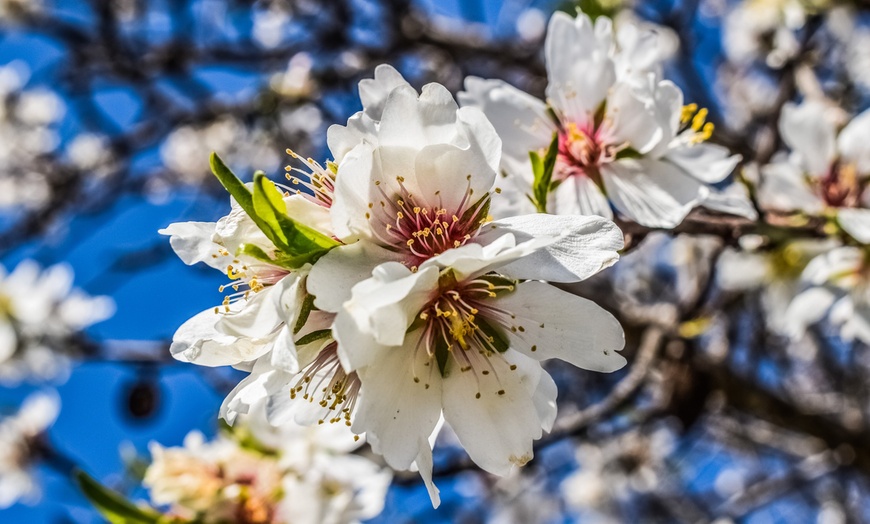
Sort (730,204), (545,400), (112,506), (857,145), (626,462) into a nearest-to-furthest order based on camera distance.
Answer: (545,400)
(730,204)
(112,506)
(857,145)
(626,462)

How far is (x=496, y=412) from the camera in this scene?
32.7 inches

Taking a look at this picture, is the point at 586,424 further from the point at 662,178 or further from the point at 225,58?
the point at 225,58

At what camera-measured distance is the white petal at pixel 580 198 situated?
3.35 ft

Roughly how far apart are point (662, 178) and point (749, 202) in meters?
0.16

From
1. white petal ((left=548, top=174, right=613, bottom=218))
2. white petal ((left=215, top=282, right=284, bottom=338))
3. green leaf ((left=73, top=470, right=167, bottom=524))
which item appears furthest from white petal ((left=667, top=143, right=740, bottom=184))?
green leaf ((left=73, top=470, right=167, bottom=524))

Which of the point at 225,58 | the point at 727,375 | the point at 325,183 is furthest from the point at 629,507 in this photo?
the point at 325,183

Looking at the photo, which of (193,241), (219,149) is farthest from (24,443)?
(193,241)

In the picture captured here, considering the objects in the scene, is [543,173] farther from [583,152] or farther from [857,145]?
[857,145]

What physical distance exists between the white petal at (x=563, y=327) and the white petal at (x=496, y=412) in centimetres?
4

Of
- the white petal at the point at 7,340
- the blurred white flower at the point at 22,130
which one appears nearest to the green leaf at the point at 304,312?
the white petal at the point at 7,340

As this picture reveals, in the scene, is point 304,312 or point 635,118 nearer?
point 304,312

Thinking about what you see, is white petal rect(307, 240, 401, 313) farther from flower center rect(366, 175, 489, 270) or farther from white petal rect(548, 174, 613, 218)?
white petal rect(548, 174, 613, 218)

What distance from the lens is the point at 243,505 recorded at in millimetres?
1339

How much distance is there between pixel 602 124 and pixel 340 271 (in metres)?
0.62
